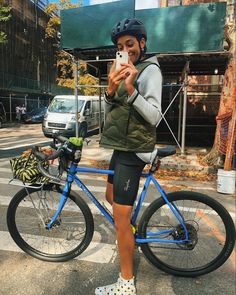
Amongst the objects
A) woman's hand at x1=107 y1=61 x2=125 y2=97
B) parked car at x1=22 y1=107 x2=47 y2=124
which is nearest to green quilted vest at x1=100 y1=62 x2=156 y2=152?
woman's hand at x1=107 y1=61 x2=125 y2=97

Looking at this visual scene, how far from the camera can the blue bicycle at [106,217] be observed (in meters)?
2.95

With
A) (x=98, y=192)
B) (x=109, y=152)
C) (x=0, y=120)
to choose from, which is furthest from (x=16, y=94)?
(x=98, y=192)

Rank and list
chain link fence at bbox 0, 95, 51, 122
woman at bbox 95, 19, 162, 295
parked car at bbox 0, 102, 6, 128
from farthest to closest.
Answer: chain link fence at bbox 0, 95, 51, 122 < parked car at bbox 0, 102, 6, 128 < woman at bbox 95, 19, 162, 295

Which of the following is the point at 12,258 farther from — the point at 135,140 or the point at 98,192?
the point at 98,192

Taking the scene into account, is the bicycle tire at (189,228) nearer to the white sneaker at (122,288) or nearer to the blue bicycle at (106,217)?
the blue bicycle at (106,217)

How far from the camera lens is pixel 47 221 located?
3.24 metres

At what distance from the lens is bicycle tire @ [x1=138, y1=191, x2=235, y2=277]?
2.95 metres

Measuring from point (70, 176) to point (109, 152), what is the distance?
7358 millimetres

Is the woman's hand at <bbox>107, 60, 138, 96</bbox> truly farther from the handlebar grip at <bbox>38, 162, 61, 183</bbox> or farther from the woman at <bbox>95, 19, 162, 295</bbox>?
the handlebar grip at <bbox>38, 162, 61, 183</bbox>

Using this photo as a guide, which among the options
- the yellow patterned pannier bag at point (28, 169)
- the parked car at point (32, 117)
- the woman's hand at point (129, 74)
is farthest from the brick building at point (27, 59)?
the woman's hand at point (129, 74)

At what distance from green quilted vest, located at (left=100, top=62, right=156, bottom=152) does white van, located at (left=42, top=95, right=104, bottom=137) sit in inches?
465

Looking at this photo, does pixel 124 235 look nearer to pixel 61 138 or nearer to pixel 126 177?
pixel 126 177

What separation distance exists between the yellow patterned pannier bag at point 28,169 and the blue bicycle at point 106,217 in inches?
2.5

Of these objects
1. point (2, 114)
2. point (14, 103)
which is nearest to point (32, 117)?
point (2, 114)
